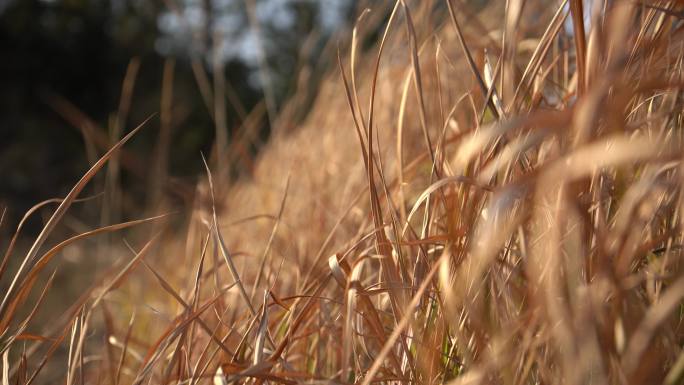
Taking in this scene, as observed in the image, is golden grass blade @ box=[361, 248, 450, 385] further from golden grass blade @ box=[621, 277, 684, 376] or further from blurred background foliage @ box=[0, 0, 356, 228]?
blurred background foliage @ box=[0, 0, 356, 228]

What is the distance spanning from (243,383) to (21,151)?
459 centimetres

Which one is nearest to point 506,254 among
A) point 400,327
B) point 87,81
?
point 400,327

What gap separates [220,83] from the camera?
1.27 m

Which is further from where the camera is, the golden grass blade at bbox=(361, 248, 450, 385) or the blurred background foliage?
the blurred background foliage

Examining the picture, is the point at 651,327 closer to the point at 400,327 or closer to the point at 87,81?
the point at 400,327

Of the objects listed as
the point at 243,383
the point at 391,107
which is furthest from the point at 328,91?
the point at 243,383

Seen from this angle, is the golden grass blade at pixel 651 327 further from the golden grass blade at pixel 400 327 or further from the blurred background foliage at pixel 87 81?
the blurred background foliage at pixel 87 81

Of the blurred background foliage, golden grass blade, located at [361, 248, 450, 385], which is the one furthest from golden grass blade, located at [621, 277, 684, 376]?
the blurred background foliage

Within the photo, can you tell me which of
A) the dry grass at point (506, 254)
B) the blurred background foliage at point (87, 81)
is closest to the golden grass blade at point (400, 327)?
the dry grass at point (506, 254)

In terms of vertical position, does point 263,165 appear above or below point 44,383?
above

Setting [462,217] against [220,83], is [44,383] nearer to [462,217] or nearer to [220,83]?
[220,83]

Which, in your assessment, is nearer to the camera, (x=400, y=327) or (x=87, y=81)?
(x=400, y=327)

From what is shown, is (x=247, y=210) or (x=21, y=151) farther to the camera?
(x=21, y=151)

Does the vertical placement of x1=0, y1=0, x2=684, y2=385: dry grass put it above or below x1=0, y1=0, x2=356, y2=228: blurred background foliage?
below
